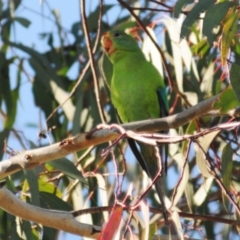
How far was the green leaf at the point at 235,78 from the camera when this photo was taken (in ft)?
6.32

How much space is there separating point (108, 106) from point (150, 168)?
0.93m

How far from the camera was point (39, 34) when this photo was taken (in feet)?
13.9

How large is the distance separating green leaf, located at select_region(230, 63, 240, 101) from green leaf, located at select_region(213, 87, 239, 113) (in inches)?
2.6

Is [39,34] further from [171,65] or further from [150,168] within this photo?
[150,168]

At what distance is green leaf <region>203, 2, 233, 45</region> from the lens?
2052 millimetres

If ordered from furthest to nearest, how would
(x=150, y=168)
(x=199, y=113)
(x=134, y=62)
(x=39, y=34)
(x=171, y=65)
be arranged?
(x=39, y=34) → (x=171, y=65) → (x=134, y=62) → (x=150, y=168) → (x=199, y=113)

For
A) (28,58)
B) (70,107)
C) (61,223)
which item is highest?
(28,58)

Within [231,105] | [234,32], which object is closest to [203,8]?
[234,32]

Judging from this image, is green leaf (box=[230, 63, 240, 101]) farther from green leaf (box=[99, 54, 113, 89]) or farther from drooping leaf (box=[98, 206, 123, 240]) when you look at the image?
green leaf (box=[99, 54, 113, 89])

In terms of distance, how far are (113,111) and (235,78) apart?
166 cm

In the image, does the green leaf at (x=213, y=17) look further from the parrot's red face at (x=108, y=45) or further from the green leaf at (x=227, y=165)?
the parrot's red face at (x=108, y=45)

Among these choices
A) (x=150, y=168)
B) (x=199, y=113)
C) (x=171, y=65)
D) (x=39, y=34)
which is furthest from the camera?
(x=39, y=34)

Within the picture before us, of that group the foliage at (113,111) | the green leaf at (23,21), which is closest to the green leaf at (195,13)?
the foliage at (113,111)

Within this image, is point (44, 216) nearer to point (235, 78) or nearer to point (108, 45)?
point (235, 78)
